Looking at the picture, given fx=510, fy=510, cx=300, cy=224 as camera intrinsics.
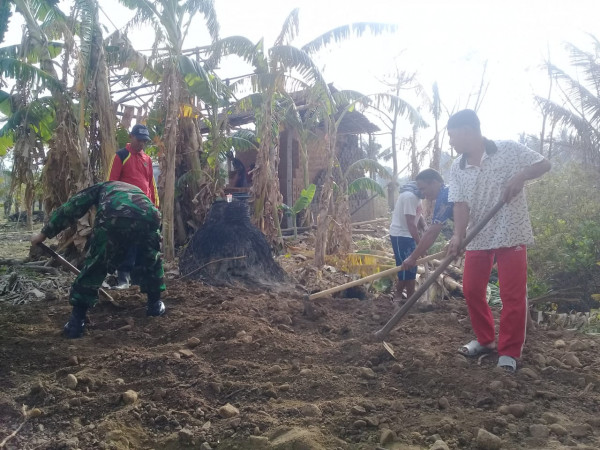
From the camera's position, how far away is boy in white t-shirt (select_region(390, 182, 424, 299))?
4.93 m

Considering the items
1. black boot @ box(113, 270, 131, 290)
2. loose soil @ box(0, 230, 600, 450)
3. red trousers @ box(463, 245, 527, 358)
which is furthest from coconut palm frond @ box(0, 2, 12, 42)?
red trousers @ box(463, 245, 527, 358)

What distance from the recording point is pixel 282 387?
291 cm

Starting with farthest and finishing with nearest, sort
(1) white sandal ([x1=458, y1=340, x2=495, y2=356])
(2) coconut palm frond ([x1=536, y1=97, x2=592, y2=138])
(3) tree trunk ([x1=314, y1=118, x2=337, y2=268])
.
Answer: (2) coconut palm frond ([x1=536, y1=97, x2=592, y2=138]), (3) tree trunk ([x1=314, y1=118, x2=337, y2=268]), (1) white sandal ([x1=458, y1=340, x2=495, y2=356])

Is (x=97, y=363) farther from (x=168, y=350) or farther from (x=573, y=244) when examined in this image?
(x=573, y=244)

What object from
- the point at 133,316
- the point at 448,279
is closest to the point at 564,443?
the point at 133,316

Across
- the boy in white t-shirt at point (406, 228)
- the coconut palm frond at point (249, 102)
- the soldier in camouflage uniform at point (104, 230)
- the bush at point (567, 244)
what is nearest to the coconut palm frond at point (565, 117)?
the bush at point (567, 244)

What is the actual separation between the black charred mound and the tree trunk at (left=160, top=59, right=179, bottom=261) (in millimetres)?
1411

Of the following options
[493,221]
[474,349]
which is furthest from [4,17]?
[474,349]

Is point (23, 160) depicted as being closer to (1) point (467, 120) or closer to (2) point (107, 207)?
(2) point (107, 207)

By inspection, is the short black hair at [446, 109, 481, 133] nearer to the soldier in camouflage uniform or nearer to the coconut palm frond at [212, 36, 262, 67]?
the soldier in camouflage uniform

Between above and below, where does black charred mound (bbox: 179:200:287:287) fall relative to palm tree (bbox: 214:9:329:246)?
below

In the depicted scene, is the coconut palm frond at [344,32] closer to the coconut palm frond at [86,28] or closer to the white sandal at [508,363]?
the coconut palm frond at [86,28]

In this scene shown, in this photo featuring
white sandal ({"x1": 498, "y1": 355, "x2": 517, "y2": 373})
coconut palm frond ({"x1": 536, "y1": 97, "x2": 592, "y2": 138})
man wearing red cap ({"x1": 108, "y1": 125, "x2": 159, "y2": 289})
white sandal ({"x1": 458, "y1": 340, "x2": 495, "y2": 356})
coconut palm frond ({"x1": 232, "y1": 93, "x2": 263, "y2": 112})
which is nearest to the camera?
white sandal ({"x1": 498, "y1": 355, "x2": 517, "y2": 373})

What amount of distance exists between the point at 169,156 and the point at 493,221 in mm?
5340
